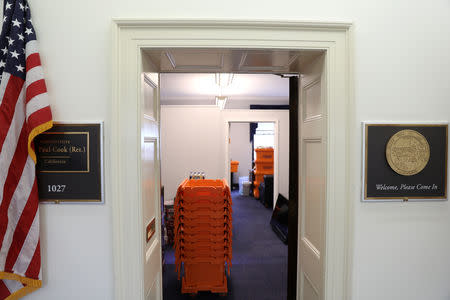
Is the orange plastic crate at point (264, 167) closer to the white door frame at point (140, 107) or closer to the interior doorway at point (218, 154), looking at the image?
the interior doorway at point (218, 154)

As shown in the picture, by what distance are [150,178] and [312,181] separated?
44.2 inches

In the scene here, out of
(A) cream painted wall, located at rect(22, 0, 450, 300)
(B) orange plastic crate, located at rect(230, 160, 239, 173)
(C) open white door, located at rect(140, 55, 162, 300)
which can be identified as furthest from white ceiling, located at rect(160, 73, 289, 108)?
(A) cream painted wall, located at rect(22, 0, 450, 300)

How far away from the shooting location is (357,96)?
152cm

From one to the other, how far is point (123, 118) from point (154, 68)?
0.52 m

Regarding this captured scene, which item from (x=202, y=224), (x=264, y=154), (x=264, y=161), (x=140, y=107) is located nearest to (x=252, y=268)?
(x=202, y=224)

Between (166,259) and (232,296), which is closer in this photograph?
(232,296)

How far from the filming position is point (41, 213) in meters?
1.51

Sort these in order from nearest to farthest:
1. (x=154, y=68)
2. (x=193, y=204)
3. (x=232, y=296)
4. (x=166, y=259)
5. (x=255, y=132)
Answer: (x=154, y=68), (x=193, y=204), (x=232, y=296), (x=166, y=259), (x=255, y=132)

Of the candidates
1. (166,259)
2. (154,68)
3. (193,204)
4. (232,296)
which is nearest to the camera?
(154,68)

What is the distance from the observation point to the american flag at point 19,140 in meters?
1.37

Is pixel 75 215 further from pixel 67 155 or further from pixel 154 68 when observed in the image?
pixel 154 68

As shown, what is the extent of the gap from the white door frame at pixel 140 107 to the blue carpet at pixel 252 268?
1964 mm

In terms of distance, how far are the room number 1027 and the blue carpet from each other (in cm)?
230

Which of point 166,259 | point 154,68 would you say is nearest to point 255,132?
point 166,259
